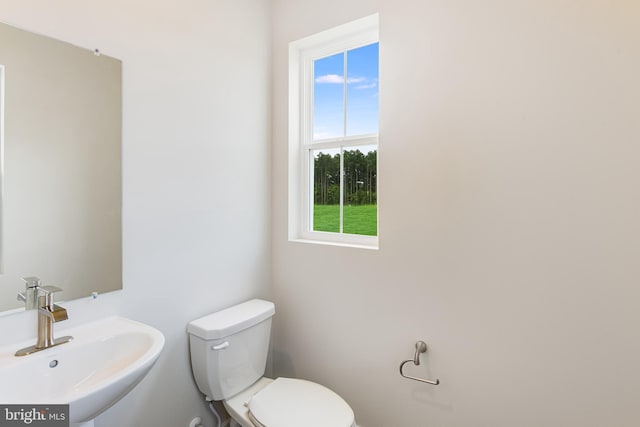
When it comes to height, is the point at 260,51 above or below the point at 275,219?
above

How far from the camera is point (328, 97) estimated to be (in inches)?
79.6

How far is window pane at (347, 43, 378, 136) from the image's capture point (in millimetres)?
1838

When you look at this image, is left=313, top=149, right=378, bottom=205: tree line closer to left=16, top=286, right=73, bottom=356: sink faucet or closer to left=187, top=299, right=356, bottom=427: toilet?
left=187, top=299, right=356, bottom=427: toilet

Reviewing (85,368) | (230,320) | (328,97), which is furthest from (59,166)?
(328,97)

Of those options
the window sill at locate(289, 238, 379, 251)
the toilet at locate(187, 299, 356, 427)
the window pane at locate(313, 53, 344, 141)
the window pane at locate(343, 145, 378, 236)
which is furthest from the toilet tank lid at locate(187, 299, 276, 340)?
the window pane at locate(313, 53, 344, 141)

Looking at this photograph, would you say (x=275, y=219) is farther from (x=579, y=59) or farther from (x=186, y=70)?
(x=579, y=59)

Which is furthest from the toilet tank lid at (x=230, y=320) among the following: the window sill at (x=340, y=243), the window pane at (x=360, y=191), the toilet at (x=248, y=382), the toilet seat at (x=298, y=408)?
the window pane at (x=360, y=191)

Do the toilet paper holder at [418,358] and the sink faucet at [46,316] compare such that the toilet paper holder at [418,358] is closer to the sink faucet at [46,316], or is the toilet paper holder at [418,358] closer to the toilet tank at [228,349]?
the toilet tank at [228,349]

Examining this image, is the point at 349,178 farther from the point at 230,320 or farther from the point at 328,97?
the point at 230,320

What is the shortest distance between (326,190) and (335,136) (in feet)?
1.07

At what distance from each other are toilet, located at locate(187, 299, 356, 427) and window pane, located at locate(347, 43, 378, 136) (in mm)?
1149

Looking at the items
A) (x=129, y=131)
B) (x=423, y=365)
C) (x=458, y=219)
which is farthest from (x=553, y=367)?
(x=129, y=131)

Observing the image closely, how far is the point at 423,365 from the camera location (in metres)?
1.56

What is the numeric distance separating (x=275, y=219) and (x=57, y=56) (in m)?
1.26
